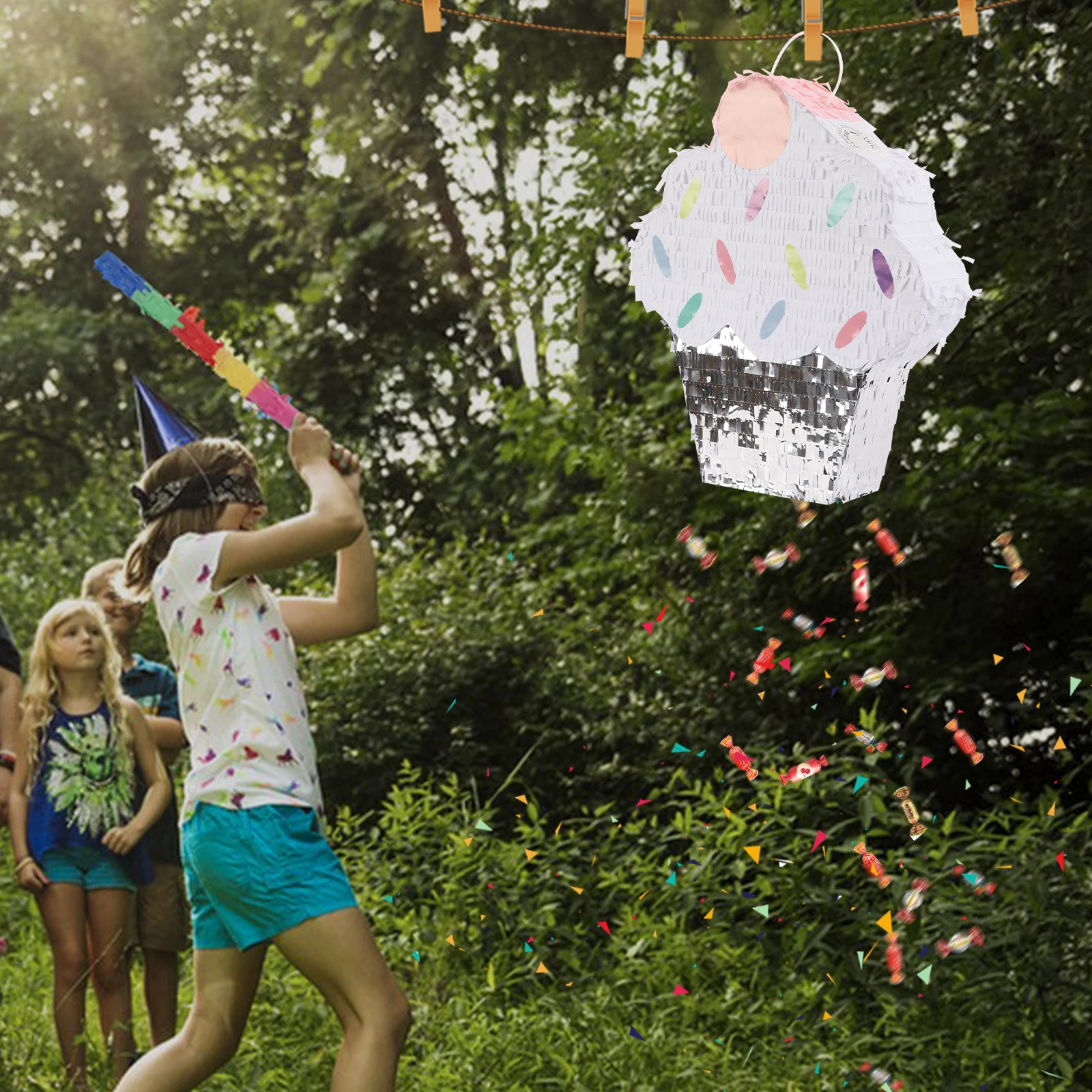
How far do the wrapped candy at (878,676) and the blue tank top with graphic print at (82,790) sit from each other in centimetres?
232

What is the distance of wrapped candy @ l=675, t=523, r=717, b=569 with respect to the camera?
6660mm

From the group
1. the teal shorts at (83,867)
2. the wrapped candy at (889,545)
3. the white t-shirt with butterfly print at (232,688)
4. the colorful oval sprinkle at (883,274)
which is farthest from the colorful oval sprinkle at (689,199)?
the wrapped candy at (889,545)

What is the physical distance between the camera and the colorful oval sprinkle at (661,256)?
5.76 feet

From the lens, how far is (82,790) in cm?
461

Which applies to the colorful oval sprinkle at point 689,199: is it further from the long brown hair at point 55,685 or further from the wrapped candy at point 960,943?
the long brown hair at point 55,685

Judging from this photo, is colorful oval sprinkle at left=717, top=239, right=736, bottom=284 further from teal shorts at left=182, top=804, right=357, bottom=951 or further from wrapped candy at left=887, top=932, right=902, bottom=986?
wrapped candy at left=887, top=932, right=902, bottom=986

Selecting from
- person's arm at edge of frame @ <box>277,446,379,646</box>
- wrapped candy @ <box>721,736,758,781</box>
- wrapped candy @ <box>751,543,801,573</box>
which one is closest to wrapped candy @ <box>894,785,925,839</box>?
wrapped candy @ <box>721,736,758,781</box>

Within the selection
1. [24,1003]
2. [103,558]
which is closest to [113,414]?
[103,558]

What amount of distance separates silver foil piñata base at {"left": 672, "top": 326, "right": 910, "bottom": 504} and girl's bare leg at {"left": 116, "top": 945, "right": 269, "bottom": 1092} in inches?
62.7

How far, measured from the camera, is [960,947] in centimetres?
424

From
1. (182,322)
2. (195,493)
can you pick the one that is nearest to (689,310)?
(182,322)

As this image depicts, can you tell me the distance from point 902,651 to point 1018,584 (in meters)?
0.46

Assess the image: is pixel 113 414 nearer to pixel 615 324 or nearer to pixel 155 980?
pixel 615 324

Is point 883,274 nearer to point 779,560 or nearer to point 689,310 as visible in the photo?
point 689,310
